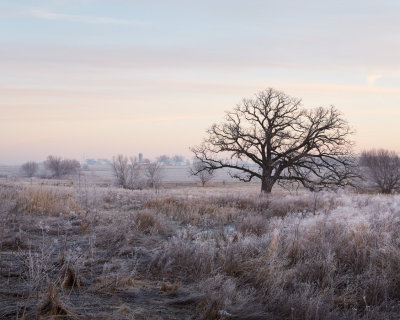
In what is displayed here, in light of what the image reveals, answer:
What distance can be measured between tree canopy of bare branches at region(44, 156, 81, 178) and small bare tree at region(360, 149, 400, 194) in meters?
59.3

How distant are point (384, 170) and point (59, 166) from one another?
2578 inches

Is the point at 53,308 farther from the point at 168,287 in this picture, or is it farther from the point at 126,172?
the point at 126,172

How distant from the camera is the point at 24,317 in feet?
11.3

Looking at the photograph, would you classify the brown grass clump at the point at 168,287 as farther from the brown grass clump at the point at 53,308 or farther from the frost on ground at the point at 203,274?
the brown grass clump at the point at 53,308

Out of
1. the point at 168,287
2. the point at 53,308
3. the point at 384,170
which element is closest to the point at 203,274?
the point at 168,287

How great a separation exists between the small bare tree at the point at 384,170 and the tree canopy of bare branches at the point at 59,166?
59350 mm

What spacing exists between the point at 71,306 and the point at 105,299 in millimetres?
417

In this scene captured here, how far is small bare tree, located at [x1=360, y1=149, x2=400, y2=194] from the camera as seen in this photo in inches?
1759

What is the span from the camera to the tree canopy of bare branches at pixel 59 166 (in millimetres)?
85850

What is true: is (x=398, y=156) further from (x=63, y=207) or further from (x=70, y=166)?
(x=70, y=166)

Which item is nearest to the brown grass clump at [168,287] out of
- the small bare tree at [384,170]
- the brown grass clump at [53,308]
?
the brown grass clump at [53,308]

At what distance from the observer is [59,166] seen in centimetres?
8700

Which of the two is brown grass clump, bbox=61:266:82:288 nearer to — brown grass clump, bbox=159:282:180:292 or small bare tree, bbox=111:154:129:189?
brown grass clump, bbox=159:282:180:292

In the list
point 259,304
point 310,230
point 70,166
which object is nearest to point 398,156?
point 310,230
